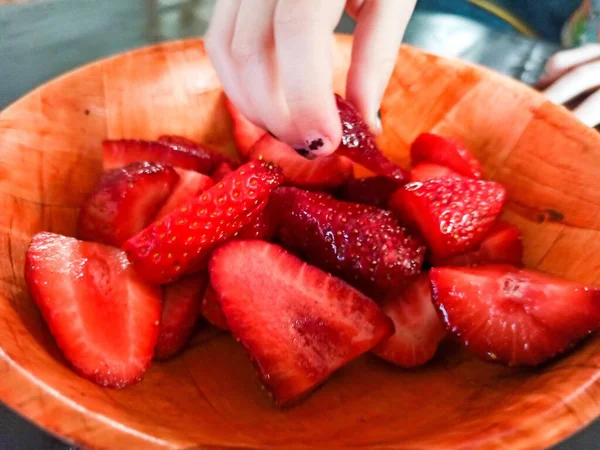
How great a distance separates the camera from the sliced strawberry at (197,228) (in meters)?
0.59

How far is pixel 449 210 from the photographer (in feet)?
2.11

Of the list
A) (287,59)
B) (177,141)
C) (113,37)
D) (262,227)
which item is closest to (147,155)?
(177,141)

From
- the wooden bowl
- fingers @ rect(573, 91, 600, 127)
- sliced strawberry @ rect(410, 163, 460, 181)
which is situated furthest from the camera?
fingers @ rect(573, 91, 600, 127)

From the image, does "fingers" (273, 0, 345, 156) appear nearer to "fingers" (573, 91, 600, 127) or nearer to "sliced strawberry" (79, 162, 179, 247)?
"sliced strawberry" (79, 162, 179, 247)

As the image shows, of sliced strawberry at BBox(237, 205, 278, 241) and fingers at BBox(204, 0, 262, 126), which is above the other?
fingers at BBox(204, 0, 262, 126)

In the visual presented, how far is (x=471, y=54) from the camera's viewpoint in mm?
1253

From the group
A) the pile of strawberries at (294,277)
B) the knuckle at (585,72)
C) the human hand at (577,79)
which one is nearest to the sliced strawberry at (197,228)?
the pile of strawberries at (294,277)

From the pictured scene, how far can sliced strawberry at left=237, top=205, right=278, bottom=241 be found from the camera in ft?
2.17

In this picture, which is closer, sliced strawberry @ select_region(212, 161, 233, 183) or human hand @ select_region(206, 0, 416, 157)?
human hand @ select_region(206, 0, 416, 157)

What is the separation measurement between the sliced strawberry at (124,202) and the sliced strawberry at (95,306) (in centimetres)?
4

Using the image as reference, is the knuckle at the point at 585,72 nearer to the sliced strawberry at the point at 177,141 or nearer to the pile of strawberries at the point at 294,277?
the pile of strawberries at the point at 294,277

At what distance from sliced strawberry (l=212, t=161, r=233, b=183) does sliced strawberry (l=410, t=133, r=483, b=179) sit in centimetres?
28

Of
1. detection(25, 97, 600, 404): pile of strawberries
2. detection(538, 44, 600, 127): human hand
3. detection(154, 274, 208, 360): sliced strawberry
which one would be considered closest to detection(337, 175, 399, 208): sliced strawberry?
detection(25, 97, 600, 404): pile of strawberries

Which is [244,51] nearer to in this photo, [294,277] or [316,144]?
[316,144]
